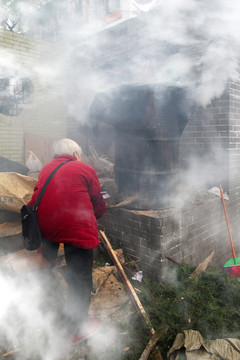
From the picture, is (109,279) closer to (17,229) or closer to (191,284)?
(191,284)

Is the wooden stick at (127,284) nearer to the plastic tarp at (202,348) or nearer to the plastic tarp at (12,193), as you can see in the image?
the plastic tarp at (202,348)

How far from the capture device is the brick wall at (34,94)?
6359 mm

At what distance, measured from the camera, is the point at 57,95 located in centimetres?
730

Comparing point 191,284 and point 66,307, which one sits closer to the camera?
point 66,307

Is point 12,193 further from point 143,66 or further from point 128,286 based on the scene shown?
point 143,66

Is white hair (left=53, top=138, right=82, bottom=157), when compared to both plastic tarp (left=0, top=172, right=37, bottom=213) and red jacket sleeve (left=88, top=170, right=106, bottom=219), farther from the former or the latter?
plastic tarp (left=0, top=172, right=37, bottom=213)

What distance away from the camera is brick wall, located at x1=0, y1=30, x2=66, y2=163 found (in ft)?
20.9

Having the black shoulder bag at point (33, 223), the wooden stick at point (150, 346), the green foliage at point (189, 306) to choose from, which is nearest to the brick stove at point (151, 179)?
the green foliage at point (189, 306)

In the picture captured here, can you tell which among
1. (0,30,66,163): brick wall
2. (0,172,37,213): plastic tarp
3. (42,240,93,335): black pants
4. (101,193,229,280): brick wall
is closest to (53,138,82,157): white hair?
(42,240,93,335): black pants

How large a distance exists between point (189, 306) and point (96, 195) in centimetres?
185

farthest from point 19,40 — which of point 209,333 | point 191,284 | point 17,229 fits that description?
point 209,333

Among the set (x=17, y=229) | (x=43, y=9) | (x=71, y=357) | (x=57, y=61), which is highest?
(x=43, y=9)

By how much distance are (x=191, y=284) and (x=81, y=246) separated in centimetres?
188

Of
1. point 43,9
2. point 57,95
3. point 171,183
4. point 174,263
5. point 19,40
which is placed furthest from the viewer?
point 43,9
